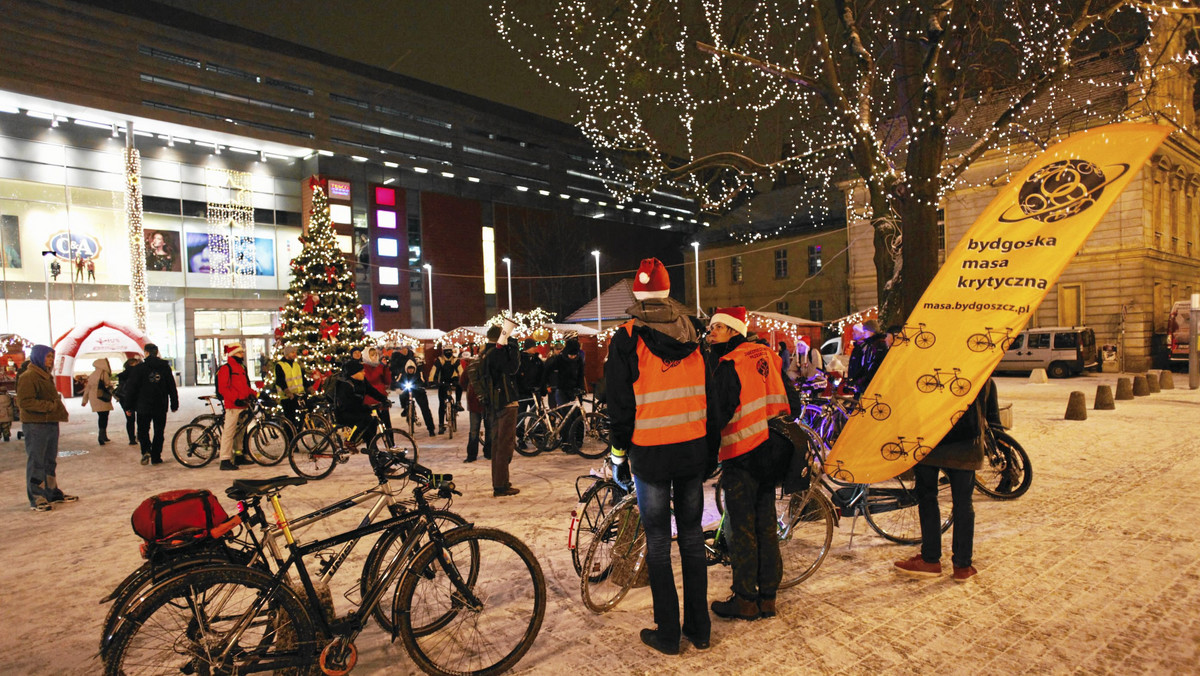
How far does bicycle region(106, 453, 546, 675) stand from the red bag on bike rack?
6.9 inches

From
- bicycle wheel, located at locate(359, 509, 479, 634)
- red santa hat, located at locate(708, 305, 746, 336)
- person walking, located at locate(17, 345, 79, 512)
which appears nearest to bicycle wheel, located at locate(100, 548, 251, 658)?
bicycle wheel, located at locate(359, 509, 479, 634)

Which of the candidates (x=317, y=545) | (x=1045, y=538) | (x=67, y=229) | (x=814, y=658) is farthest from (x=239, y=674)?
(x=67, y=229)

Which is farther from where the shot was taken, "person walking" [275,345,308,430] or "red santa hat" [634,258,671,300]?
"person walking" [275,345,308,430]

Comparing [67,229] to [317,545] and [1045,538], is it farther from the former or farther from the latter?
[1045,538]

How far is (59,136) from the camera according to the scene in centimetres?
2891

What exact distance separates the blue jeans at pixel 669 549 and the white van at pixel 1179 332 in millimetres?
27409

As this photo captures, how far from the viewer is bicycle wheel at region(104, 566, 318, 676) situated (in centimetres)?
257

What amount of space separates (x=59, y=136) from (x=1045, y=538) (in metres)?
38.3

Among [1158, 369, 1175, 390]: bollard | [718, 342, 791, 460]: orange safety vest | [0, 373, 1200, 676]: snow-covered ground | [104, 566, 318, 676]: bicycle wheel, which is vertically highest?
[718, 342, 791, 460]: orange safety vest

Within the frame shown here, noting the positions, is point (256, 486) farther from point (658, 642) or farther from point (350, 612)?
point (658, 642)

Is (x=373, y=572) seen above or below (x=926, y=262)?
below

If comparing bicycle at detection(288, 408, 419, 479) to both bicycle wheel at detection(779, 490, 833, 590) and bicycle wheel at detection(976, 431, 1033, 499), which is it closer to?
bicycle wheel at detection(779, 490, 833, 590)

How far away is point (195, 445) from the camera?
980 centimetres

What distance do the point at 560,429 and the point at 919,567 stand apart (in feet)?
20.5
